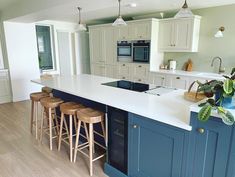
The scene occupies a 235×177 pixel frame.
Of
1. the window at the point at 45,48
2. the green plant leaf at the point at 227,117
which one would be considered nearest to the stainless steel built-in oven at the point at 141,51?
the window at the point at 45,48

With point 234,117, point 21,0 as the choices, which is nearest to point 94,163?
point 234,117

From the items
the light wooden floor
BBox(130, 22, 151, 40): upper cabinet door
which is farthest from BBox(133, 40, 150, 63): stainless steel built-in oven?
the light wooden floor

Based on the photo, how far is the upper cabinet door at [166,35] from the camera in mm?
4531

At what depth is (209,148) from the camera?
144 cm

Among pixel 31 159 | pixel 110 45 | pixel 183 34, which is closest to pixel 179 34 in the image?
pixel 183 34

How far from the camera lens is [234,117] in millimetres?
1233

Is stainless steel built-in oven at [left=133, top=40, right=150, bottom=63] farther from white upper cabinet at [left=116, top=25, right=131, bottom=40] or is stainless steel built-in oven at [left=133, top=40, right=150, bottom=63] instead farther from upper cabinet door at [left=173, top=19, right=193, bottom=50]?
upper cabinet door at [left=173, top=19, right=193, bottom=50]

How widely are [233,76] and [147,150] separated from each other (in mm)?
1004

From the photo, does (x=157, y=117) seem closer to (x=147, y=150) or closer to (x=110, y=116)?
(x=147, y=150)

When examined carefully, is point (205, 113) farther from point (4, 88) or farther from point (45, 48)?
point (45, 48)

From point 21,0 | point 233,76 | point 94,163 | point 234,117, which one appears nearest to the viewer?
point 234,117

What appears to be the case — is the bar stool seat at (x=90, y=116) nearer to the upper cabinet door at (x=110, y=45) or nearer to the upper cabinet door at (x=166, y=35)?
the upper cabinet door at (x=166, y=35)

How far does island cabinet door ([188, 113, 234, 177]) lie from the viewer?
136cm

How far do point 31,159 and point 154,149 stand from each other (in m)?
1.81
